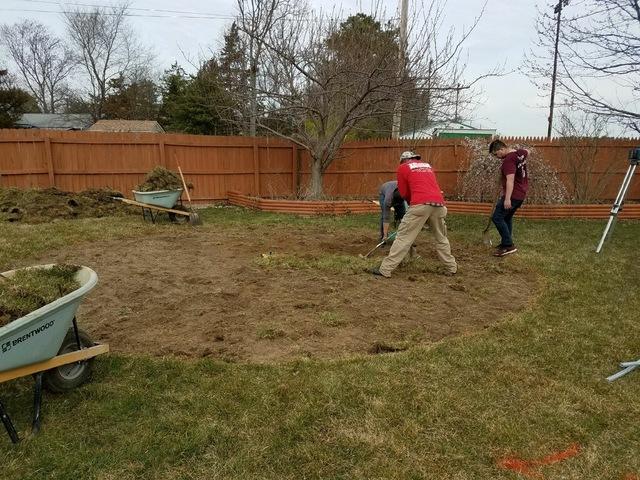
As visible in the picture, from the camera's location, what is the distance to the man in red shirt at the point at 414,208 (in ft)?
18.3

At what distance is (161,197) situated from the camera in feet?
32.8

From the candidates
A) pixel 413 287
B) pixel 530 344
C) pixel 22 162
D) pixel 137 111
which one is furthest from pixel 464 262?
pixel 137 111

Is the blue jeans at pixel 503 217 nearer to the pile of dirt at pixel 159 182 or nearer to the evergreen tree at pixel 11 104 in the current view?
the pile of dirt at pixel 159 182

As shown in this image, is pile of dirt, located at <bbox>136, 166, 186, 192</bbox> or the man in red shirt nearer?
the man in red shirt

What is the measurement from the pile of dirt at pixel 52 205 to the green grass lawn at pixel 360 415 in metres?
7.61

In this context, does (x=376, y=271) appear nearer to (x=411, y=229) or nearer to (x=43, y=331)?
(x=411, y=229)

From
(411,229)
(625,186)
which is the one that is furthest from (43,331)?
(625,186)

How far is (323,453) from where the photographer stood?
8.13 feet

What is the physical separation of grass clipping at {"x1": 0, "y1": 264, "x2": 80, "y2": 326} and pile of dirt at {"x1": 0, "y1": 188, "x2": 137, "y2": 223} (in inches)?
288

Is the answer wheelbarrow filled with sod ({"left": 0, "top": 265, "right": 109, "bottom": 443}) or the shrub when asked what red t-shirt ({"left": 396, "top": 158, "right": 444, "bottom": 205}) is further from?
the shrub

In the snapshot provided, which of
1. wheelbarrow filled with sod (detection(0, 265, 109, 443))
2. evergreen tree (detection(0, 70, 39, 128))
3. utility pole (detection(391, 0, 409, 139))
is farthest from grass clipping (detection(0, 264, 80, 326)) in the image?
evergreen tree (detection(0, 70, 39, 128))

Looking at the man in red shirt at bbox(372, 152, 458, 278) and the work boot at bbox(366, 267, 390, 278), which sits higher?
the man in red shirt at bbox(372, 152, 458, 278)

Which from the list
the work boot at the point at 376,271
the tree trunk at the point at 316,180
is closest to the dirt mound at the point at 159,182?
the tree trunk at the point at 316,180

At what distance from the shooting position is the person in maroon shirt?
6.90 m
